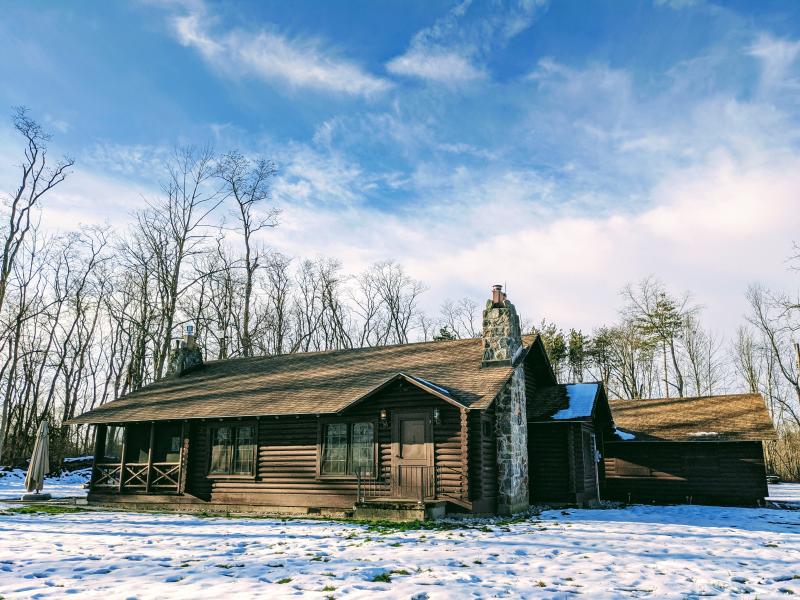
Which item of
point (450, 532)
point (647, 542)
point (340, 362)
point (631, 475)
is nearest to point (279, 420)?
point (340, 362)

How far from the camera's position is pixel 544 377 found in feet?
70.5

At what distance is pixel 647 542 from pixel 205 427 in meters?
13.2

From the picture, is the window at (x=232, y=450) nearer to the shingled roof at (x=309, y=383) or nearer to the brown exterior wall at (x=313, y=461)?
the brown exterior wall at (x=313, y=461)

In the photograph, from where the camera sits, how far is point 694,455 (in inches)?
859

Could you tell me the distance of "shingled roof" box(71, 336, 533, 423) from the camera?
664 inches

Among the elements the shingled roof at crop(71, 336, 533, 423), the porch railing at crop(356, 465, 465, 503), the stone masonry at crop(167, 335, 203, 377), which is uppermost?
the stone masonry at crop(167, 335, 203, 377)

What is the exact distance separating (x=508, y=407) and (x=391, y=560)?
8411 mm

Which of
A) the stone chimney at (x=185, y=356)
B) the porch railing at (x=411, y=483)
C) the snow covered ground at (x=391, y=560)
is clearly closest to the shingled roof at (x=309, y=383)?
the stone chimney at (x=185, y=356)

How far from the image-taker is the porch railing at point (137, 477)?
61.7ft

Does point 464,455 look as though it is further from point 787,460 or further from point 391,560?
point 787,460

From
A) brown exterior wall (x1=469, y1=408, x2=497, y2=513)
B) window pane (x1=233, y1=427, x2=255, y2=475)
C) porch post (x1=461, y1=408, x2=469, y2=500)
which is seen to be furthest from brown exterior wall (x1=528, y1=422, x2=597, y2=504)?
window pane (x1=233, y1=427, x2=255, y2=475)

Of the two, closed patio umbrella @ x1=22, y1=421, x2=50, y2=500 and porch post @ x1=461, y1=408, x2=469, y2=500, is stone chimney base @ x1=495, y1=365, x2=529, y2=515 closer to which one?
porch post @ x1=461, y1=408, x2=469, y2=500

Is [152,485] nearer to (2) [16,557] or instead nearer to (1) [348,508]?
(1) [348,508]

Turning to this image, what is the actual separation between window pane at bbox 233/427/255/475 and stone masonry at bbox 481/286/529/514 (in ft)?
24.1
